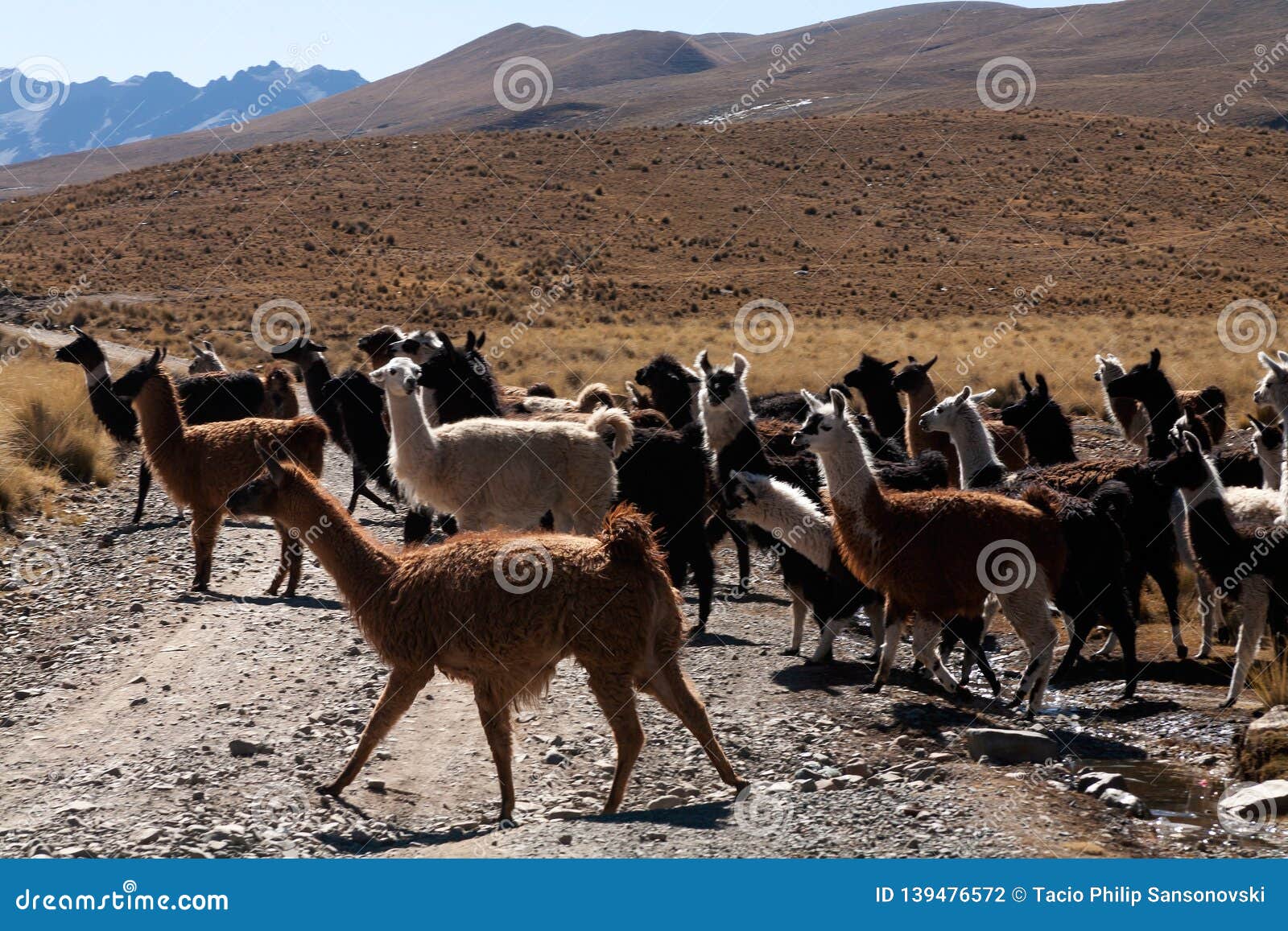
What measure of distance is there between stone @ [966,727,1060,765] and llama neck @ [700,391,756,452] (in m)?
3.76

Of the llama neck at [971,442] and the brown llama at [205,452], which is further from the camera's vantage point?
the brown llama at [205,452]

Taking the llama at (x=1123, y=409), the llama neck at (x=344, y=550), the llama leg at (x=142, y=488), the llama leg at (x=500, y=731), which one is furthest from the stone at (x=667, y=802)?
the llama leg at (x=142, y=488)

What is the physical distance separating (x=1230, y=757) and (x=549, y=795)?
11.5 feet

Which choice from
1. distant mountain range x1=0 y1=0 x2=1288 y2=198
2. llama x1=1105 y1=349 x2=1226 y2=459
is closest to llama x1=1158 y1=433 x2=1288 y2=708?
llama x1=1105 y1=349 x2=1226 y2=459

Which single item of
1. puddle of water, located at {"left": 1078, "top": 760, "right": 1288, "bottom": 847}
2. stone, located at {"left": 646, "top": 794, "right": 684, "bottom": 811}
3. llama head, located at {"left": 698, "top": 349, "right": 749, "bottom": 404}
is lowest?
puddle of water, located at {"left": 1078, "top": 760, "right": 1288, "bottom": 847}

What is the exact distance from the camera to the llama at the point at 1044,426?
1122 cm

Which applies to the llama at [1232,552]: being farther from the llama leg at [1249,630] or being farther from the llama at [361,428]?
the llama at [361,428]

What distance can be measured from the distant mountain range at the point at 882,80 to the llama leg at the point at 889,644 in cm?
5381

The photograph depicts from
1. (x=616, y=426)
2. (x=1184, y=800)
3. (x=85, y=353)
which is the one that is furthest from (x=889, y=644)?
(x=85, y=353)

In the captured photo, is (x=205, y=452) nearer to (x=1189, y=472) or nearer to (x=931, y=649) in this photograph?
(x=931, y=649)

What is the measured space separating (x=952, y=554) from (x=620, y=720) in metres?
2.63

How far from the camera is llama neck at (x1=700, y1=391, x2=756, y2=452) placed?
9.91 meters

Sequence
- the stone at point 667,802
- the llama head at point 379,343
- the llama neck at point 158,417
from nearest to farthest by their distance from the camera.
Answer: the stone at point 667,802
the llama neck at point 158,417
the llama head at point 379,343

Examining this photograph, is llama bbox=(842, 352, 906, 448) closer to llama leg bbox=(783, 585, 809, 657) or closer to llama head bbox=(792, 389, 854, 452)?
llama leg bbox=(783, 585, 809, 657)
